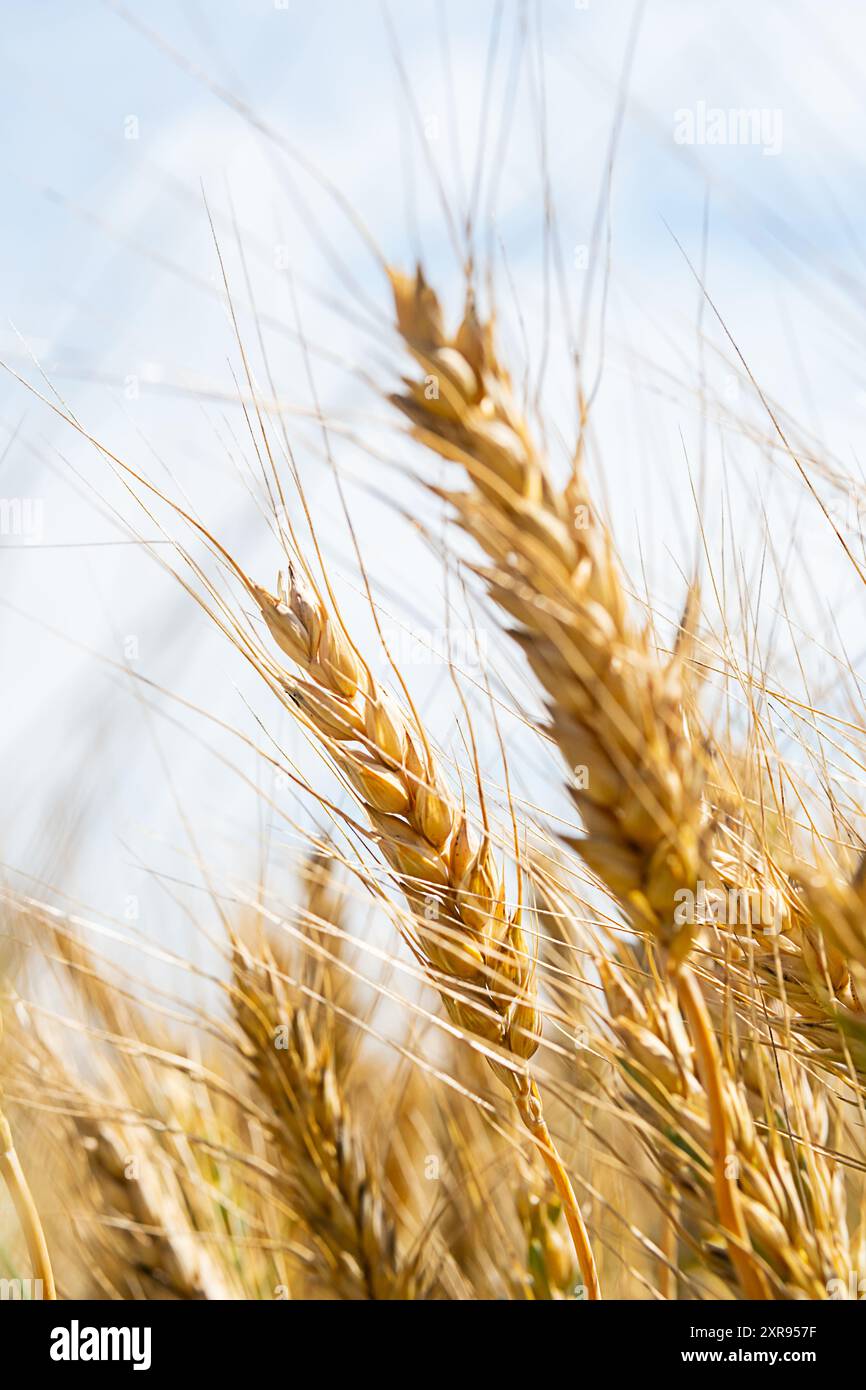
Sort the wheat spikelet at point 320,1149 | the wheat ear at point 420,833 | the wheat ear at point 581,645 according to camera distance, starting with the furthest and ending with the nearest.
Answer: the wheat spikelet at point 320,1149 → the wheat ear at point 420,833 → the wheat ear at point 581,645

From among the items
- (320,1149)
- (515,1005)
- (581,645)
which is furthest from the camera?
(320,1149)

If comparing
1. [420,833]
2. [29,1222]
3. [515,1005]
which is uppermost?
[420,833]

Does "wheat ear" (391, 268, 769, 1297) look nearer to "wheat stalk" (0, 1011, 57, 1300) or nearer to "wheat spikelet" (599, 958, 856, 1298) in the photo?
"wheat spikelet" (599, 958, 856, 1298)

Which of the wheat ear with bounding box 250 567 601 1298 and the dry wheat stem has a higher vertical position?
the wheat ear with bounding box 250 567 601 1298

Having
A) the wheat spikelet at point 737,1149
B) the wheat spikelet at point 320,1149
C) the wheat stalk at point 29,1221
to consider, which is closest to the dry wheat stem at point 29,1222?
the wheat stalk at point 29,1221

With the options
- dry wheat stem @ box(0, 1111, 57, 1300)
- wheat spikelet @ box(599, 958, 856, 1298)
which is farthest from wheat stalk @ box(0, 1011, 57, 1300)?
wheat spikelet @ box(599, 958, 856, 1298)

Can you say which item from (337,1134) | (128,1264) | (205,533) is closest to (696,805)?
(205,533)

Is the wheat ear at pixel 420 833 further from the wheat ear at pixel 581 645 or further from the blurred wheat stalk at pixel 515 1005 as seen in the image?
the wheat ear at pixel 581 645

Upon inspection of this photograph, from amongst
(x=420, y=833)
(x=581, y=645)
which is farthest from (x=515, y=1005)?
(x=581, y=645)

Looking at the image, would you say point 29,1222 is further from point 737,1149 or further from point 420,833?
point 737,1149

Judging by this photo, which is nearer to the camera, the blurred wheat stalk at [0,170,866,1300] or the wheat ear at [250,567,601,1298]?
the blurred wheat stalk at [0,170,866,1300]

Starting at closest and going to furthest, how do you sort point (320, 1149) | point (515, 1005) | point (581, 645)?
point (581, 645) → point (515, 1005) → point (320, 1149)

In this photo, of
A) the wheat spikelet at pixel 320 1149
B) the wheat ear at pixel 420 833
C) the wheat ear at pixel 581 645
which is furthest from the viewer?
the wheat spikelet at pixel 320 1149

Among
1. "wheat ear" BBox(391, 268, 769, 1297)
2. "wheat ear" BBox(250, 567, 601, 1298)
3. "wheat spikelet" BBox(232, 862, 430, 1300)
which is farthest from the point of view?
"wheat spikelet" BBox(232, 862, 430, 1300)
